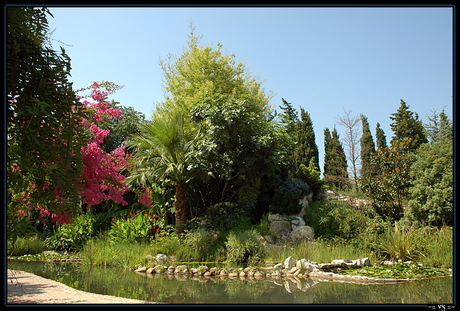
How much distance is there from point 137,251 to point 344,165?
13030 mm

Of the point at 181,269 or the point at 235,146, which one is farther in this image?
the point at 235,146

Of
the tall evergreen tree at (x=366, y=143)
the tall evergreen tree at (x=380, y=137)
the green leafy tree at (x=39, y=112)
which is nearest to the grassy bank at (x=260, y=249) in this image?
the green leafy tree at (x=39, y=112)

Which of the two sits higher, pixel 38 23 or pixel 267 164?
pixel 38 23

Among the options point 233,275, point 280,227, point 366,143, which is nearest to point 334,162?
point 366,143

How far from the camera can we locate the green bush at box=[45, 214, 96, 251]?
1091cm

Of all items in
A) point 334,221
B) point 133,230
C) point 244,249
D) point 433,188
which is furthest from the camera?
point 334,221

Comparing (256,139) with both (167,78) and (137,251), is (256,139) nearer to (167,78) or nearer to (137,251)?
(137,251)

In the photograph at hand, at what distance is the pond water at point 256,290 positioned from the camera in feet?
14.8

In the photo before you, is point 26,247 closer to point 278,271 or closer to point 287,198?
point 278,271

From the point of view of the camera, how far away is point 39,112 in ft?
12.2

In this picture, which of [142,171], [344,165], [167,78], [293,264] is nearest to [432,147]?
[293,264]

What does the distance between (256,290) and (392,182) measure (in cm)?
643

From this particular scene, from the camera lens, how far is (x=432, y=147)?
7.78 m

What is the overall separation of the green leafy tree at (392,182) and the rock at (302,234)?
2346 mm
